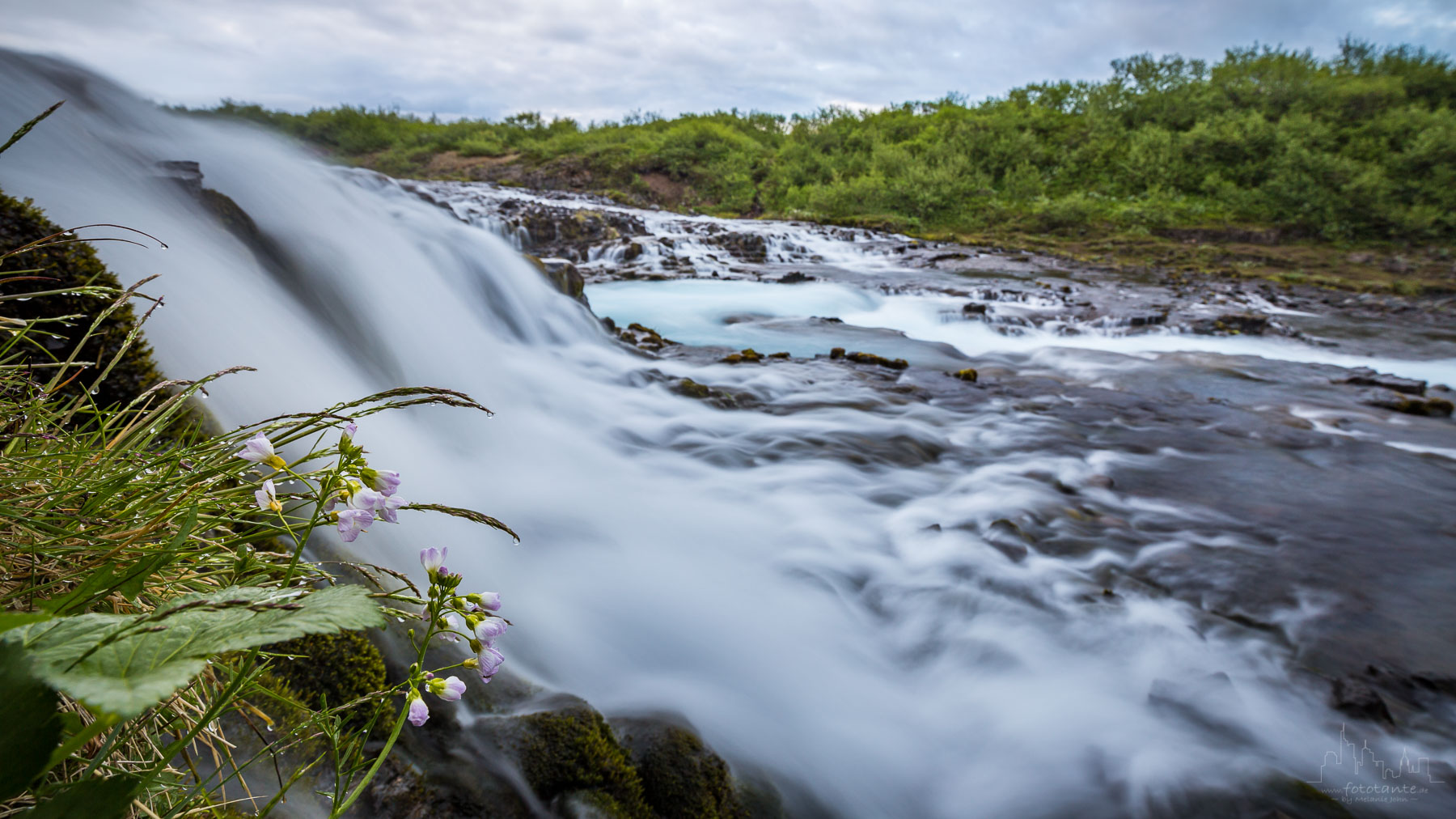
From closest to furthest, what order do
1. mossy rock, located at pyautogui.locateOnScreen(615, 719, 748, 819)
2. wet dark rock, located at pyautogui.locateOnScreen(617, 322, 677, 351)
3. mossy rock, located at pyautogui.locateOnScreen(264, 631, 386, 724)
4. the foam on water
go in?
mossy rock, located at pyautogui.locateOnScreen(264, 631, 386, 724)
mossy rock, located at pyautogui.locateOnScreen(615, 719, 748, 819)
wet dark rock, located at pyautogui.locateOnScreen(617, 322, 677, 351)
the foam on water

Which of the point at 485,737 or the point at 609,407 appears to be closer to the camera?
the point at 485,737

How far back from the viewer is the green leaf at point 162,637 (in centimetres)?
54

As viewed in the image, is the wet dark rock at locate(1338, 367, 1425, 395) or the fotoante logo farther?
the wet dark rock at locate(1338, 367, 1425, 395)

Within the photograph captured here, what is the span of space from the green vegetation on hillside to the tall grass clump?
13.1 metres

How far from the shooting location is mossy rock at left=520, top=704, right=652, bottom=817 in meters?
1.60

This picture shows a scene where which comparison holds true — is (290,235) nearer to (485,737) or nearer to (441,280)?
(441,280)

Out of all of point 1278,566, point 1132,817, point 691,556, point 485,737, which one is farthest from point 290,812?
point 1278,566

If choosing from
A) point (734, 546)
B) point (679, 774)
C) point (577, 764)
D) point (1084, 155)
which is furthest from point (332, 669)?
point (1084, 155)

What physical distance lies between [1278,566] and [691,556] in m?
3.01

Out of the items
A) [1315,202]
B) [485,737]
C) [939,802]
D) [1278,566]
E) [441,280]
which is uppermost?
[1315,202]

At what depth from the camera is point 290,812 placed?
1295 mm

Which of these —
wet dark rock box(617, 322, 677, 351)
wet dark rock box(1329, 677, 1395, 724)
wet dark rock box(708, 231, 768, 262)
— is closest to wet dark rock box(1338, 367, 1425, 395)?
wet dark rock box(1329, 677, 1395, 724)

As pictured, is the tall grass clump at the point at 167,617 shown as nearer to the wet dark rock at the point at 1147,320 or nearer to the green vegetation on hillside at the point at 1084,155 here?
the wet dark rock at the point at 1147,320

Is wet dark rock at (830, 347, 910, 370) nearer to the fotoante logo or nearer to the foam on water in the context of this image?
the foam on water
